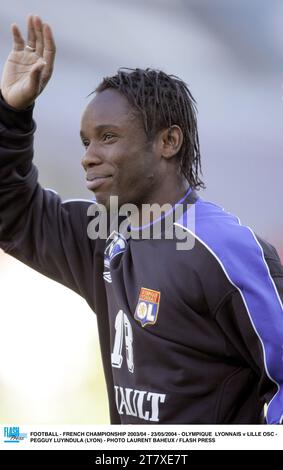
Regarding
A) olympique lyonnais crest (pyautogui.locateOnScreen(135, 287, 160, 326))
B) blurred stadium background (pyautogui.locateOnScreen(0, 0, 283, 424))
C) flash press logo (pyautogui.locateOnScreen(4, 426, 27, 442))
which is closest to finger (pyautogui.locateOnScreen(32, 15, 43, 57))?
olympique lyonnais crest (pyautogui.locateOnScreen(135, 287, 160, 326))

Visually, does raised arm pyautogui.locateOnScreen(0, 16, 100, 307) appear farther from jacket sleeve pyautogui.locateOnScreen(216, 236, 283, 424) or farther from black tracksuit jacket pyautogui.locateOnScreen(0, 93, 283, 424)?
jacket sleeve pyautogui.locateOnScreen(216, 236, 283, 424)

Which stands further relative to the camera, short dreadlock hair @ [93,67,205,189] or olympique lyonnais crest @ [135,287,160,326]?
short dreadlock hair @ [93,67,205,189]

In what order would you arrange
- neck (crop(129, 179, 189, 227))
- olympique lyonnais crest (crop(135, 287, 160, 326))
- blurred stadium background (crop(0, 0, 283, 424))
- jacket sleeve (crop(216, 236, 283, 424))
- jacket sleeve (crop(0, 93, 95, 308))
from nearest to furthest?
1. jacket sleeve (crop(216, 236, 283, 424))
2. olympique lyonnais crest (crop(135, 287, 160, 326))
3. neck (crop(129, 179, 189, 227))
4. jacket sleeve (crop(0, 93, 95, 308))
5. blurred stadium background (crop(0, 0, 283, 424))

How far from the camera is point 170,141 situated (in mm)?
1770

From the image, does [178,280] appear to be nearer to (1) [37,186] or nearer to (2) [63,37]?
(1) [37,186]

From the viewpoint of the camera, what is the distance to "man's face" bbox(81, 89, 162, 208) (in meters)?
1.67

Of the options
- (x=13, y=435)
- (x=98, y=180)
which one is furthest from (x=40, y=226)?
(x=13, y=435)

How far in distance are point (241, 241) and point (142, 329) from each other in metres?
0.30

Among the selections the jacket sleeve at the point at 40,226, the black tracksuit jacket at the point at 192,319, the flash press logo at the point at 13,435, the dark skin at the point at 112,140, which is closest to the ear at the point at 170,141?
the dark skin at the point at 112,140

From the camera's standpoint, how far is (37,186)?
1921mm

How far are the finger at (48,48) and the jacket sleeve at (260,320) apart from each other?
26.6 inches

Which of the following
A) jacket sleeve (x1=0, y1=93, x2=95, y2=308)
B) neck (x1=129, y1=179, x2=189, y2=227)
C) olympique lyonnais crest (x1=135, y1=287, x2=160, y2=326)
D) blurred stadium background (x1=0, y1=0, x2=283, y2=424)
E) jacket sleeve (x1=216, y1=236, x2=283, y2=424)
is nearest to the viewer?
jacket sleeve (x1=216, y1=236, x2=283, y2=424)

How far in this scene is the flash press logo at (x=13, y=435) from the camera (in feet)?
5.73

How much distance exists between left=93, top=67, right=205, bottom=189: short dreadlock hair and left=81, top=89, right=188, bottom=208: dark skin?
0.02 meters
